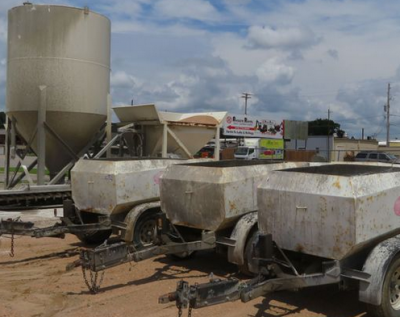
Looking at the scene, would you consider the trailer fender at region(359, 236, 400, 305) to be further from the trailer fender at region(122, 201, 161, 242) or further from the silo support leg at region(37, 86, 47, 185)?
the silo support leg at region(37, 86, 47, 185)

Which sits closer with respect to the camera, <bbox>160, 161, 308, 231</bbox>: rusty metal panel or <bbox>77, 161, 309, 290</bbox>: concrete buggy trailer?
<bbox>77, 161, 309, 290</bbox>: concrete buggy trailer

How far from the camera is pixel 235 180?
22.2 ft

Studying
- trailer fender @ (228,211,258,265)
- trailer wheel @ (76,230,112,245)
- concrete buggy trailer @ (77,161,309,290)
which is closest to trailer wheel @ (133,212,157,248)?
concrete buggy trailer @ (77,161,309,290)

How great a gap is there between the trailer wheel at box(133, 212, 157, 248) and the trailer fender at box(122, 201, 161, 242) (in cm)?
11

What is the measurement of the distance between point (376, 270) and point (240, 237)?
6.68 ft

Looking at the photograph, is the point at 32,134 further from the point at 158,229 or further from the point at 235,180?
the point at 235,180

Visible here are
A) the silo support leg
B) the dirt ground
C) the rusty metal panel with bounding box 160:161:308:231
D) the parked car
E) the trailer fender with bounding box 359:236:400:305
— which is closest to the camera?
the trailer fender with bounding box 359:236:400:305

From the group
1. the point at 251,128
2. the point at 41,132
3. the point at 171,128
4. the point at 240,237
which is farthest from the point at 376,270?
the point at 251,128

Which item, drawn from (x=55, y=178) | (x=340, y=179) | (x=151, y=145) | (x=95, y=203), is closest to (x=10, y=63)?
(x=55, y=178)

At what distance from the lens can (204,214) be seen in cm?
682

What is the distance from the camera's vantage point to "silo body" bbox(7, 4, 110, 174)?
1246cm

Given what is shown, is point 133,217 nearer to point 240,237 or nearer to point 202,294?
point 240,237

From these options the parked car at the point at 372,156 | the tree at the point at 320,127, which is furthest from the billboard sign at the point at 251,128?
the tree at the point at 320,127

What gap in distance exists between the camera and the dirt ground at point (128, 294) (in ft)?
18.2
